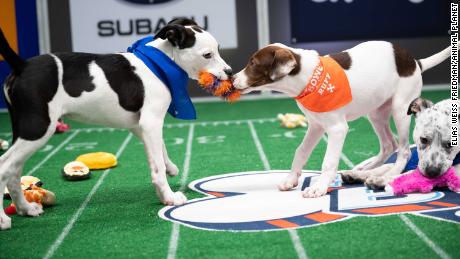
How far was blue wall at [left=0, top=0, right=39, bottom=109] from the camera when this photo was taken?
12.8 metres

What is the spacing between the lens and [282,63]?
5.05 m

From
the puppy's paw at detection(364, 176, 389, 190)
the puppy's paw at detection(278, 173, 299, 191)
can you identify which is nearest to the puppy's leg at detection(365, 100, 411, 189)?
the puppy's paw at detection(364, 176, 389, 190)

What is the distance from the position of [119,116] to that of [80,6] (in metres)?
8.49

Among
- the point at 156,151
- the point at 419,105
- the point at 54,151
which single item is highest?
the point at 419,105

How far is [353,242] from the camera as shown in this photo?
396 cm

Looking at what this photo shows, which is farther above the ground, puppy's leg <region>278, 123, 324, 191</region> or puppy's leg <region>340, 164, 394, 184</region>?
puppy's leg <region>278, 123, 324, 191</region>

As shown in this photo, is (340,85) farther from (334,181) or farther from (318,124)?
(334,181)

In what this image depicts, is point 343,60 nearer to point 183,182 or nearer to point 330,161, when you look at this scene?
point 330,161

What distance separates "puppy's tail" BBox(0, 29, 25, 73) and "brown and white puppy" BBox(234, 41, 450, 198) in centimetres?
157

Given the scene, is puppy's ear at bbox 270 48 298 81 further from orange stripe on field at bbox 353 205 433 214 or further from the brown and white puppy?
orange stripe on field at bbox 353 205 433 214

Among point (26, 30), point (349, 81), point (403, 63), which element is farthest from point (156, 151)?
point (26, 30)

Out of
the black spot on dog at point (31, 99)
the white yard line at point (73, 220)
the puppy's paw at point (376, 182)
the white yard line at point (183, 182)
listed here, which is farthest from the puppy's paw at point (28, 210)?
the puppy's paw at point (376, 182)

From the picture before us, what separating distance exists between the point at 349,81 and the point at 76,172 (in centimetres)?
269

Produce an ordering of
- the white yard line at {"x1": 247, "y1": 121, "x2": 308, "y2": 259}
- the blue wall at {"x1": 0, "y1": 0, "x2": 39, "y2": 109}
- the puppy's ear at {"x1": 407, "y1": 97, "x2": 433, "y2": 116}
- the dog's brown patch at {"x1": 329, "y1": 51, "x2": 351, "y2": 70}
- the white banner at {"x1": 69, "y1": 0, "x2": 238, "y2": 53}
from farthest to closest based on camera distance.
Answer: the white banner at {"x1": 69, "y1": 0, "x2": 238, "y2": 53} → the blue wall at {"x1": 0, "y1": 0, "x2": 39, "y2": 109} → the dog's brown patch at {"x1": 329, "y1": 51, "x2": 351, "y2": 70} → the puppy's ear at {"x1": 407, "y1": 97, "x2": 433, "y2": 116} → the white yard line at {"x1": 247, "y1": 121, "x2": 308, "y2": 259}
